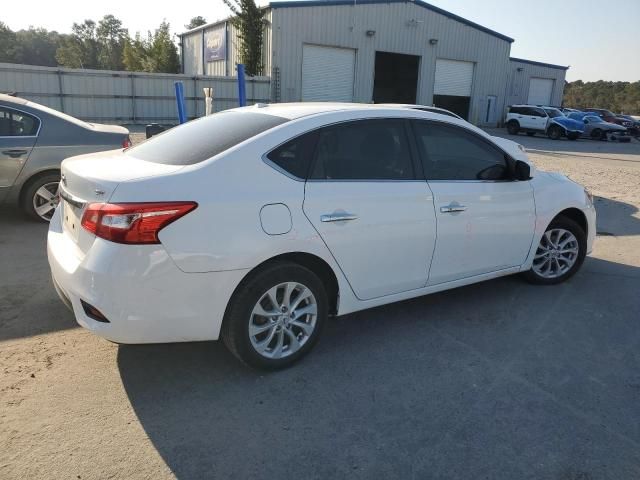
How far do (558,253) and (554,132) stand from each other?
25299 millimetres

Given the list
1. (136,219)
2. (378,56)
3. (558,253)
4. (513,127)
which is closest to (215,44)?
(378,56)

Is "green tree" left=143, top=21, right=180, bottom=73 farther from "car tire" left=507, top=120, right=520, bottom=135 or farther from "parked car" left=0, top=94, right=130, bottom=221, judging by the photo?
"parked car" left=0, top=94, right=130, bottom=221

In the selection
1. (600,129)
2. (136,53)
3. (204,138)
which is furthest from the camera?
(136,53)

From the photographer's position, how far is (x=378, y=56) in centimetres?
3006

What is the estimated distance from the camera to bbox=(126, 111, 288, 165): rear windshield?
318cm

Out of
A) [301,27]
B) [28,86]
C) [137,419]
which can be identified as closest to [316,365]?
[137,419]

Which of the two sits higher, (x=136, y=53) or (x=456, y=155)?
(x=136, y=53)

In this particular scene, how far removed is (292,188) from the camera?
3.12 metres

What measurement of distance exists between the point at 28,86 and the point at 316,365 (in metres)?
22.7

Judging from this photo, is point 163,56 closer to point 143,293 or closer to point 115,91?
point 115,91

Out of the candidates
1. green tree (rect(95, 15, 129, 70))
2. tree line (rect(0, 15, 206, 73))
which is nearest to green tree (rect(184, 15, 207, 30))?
tree line (rect(0, 15, 206, 73))

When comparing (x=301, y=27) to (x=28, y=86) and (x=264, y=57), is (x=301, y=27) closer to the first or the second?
(x=264, y=57)

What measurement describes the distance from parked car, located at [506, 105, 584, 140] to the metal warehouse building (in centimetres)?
444

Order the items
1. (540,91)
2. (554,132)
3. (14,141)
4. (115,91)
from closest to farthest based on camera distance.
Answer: (14,141) → (115,91) → (554,132) → (540,91)
